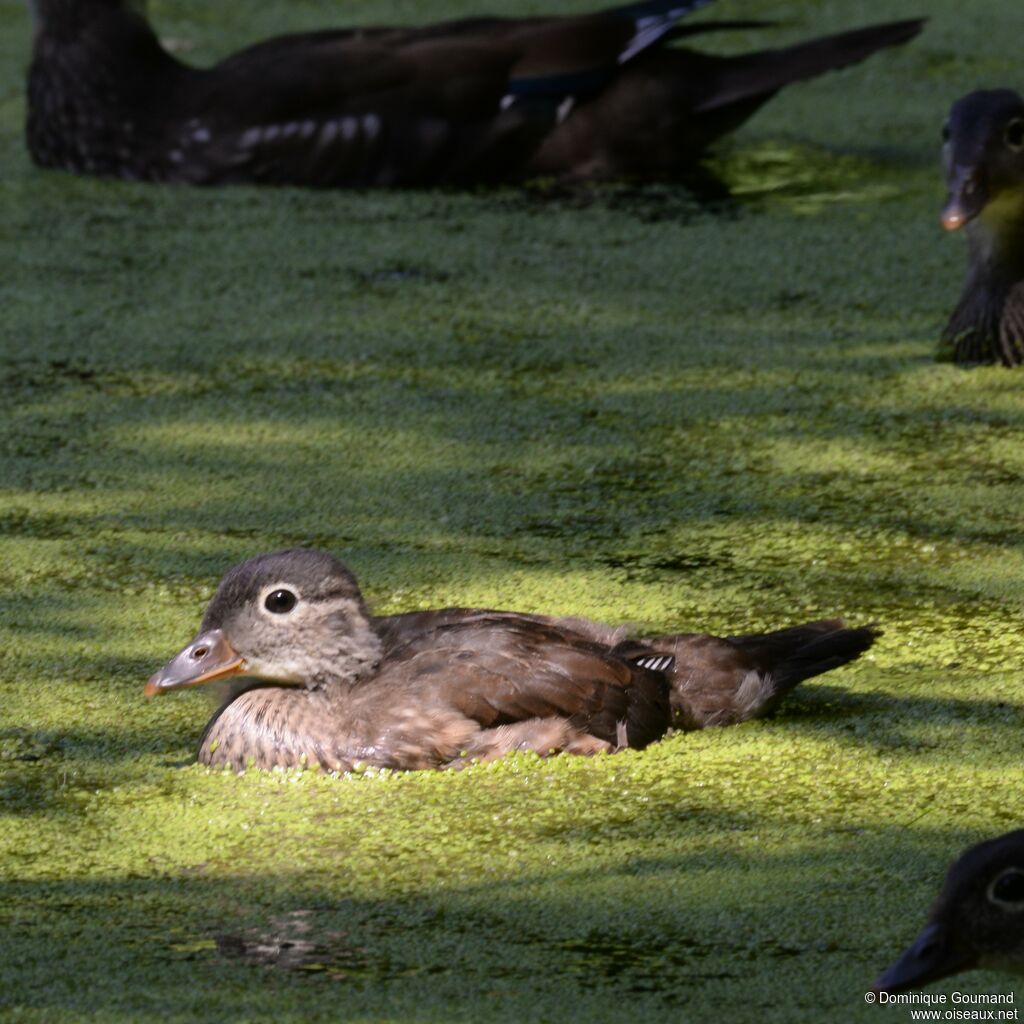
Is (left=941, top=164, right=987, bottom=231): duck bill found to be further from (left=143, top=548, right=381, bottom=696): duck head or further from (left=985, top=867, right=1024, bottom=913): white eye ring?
(left=985, top=867, right=1024, bottom=913): white eye ring

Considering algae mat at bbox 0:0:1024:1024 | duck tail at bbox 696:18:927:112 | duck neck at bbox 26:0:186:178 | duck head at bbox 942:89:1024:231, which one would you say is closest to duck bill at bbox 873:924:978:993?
algae mat at bbox 0:0:1024:1024

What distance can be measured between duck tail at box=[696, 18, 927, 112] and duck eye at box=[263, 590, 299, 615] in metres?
3.28

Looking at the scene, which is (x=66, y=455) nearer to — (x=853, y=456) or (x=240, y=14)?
(x=853, y=456)

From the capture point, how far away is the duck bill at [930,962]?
7.61ft

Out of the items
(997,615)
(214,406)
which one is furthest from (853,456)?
(214,406)

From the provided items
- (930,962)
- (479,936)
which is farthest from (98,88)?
(930,962)

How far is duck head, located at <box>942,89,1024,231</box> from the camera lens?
4.69 meters

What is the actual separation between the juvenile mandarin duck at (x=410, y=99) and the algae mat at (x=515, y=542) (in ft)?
0.42

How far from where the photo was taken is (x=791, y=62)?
6152 mm

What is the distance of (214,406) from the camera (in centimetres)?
461

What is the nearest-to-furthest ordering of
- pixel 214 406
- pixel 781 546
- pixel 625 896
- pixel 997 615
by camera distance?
pixel 625 896 → pixel 997 615 → pixel 781 546 → pixel 214 406

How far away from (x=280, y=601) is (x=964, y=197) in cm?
211

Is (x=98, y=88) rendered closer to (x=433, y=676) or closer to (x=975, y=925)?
(x=433, y=676)

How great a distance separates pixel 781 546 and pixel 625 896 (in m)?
1.24
